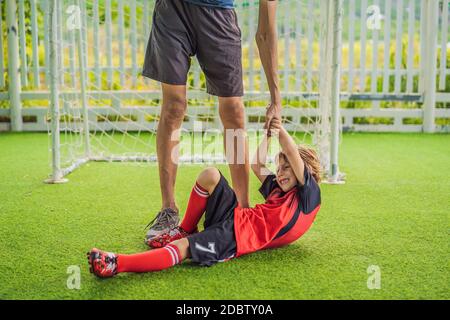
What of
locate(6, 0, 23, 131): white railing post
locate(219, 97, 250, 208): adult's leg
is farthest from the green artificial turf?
locate(6, 0, 23, 131): white railing post

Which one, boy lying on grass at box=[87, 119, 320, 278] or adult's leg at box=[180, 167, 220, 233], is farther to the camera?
adult's leg at box=[180, 167, 220, 233]

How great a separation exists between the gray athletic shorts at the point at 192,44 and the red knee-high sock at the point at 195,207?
0.42 metres

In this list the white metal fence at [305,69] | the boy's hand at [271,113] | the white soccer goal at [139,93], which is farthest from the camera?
the white metal fence at [305,69]

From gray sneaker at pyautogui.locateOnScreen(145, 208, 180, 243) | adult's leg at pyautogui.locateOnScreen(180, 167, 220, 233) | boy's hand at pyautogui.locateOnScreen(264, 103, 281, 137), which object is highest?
boy's hand at pyautogui.locateOnScreen(264, 103, 281, 137)

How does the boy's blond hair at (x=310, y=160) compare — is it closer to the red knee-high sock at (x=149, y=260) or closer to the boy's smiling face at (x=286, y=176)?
the boy's smiling face at (x=286, y=176)

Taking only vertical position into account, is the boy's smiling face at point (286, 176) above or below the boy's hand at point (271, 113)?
below

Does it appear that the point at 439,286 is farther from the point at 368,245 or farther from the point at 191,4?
the point at 191,4

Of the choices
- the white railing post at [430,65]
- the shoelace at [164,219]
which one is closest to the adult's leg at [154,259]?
the shoelace at [164,219]

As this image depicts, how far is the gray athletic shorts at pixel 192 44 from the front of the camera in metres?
2.12

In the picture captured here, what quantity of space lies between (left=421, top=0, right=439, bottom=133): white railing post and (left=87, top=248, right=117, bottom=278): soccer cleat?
436 cm

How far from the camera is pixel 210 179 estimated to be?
197 centimetres

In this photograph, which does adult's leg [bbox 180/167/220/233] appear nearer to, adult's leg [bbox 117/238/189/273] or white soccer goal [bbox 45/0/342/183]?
adult's leg [bbox 117/238/189/273]

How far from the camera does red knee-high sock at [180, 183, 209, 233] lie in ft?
6.61

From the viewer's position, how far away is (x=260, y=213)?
1.97 m
